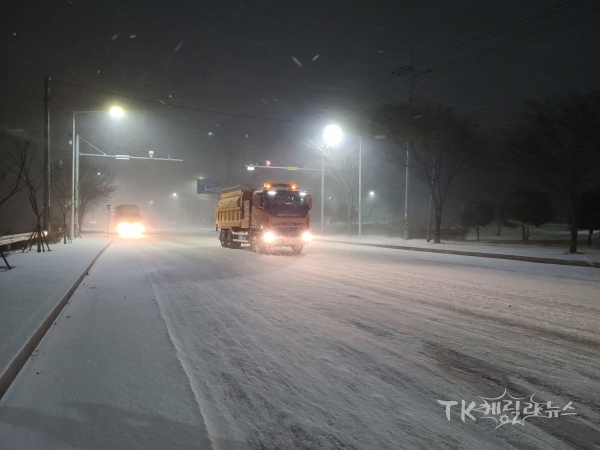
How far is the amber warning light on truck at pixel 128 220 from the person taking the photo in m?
61.3

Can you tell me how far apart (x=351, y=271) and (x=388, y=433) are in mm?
12781

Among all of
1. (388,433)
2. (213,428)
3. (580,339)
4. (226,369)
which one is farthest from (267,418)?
(580,339)

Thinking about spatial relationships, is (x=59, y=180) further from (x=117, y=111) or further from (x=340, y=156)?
(x=340, y=156)

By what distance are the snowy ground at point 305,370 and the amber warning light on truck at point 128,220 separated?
5206cm

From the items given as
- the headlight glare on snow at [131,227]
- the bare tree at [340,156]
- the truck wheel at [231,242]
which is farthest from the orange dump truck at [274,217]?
the headlight glare on snow at [131,227]

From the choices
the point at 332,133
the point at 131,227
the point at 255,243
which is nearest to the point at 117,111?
the point at 255,243

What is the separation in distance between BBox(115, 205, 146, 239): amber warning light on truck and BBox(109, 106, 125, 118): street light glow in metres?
32.4

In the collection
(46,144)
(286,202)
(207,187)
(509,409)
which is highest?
(207,187)

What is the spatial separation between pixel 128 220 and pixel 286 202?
41.8 m

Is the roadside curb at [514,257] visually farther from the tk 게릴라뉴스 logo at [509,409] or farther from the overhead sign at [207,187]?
the overhead sign at [207,187]

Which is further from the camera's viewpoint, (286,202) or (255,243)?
(255,243)

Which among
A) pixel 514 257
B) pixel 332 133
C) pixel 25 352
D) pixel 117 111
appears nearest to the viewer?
pixel 25 352

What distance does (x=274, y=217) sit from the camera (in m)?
Result: 24.4

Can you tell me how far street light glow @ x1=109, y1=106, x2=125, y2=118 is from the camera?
29891 millimetres
